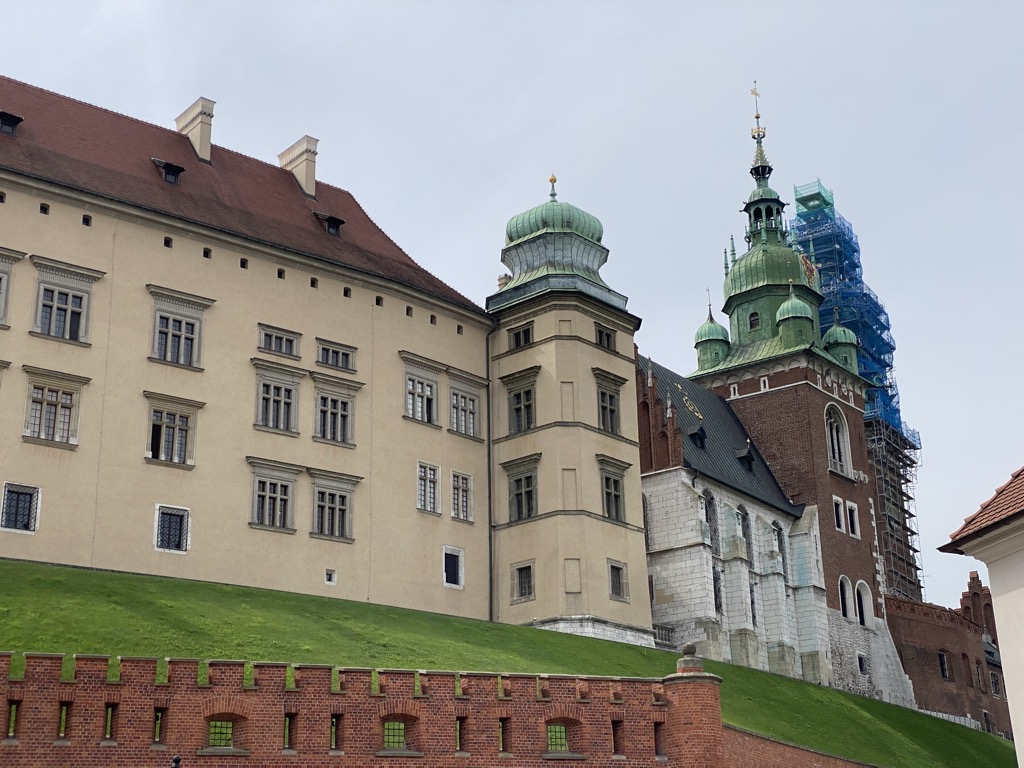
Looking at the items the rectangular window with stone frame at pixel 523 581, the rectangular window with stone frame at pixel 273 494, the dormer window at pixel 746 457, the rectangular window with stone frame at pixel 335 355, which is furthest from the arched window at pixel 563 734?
the dormer window at pixel 746 457

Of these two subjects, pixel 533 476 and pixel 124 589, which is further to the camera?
pixel 533 476

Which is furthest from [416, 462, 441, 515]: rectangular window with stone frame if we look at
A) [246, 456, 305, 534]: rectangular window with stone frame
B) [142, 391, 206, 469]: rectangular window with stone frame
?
[142, 391, 206, 469]: rectangular window with stone frame

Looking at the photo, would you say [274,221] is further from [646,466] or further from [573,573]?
[646,466]

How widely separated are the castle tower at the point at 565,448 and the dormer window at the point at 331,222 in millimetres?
6205

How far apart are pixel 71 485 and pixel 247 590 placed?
5.39 metres

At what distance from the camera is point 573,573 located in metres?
45.4

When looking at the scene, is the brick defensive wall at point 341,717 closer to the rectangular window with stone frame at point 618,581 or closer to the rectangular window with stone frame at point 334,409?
the rectangular window with stone frame at point 618,581

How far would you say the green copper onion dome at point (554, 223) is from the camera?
170 ft

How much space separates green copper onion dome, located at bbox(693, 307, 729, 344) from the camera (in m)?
71.3

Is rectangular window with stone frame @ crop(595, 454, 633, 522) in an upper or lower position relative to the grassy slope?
upper

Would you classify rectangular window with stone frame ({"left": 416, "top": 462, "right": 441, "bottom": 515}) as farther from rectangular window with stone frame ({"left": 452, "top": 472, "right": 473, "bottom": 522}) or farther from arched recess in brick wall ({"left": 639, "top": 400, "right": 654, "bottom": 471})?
arched recess in brick wall ({"left": 639, "top": 400, "right": 654, "bottom": 471})

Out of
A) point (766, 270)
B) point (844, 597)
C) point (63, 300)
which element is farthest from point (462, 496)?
point (766, 270)

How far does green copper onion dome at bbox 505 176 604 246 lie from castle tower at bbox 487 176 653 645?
0.11 meters

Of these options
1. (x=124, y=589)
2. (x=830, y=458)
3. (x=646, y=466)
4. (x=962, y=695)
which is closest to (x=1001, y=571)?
(x=124, y=589)
